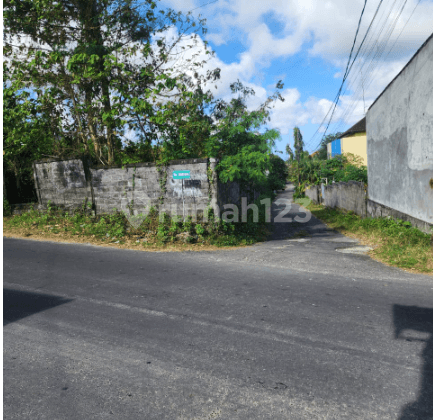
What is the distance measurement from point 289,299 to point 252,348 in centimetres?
159

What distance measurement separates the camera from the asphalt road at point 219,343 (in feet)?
8.94

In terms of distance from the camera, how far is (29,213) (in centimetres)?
1291

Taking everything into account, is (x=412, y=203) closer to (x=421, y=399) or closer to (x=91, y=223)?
(x=421, y=399)

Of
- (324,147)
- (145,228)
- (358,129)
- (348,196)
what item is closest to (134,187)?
(145,228)

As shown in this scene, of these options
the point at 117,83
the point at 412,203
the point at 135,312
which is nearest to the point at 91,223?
the point at 117,83

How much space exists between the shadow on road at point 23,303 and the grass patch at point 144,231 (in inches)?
158

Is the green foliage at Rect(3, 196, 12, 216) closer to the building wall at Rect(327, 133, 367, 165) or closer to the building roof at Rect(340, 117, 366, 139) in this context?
the building wall at Rect(327, 133, 367, 165)

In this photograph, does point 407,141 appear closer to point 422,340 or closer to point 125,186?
point 422,340

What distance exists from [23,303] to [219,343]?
309cm

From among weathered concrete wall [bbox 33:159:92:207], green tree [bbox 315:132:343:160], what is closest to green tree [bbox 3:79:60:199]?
weathered concrete wall [bbox 33:159:92:207]

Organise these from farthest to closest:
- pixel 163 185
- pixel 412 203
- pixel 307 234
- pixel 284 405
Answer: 1. pixel 307 234
2. pixel 163 185
3. pixel 412 203
4. pixel 284 405

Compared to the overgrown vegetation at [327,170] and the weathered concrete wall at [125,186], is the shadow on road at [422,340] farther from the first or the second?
the overgrown vegetation at [327,170]

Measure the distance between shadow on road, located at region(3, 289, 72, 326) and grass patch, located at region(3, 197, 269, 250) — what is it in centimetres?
401

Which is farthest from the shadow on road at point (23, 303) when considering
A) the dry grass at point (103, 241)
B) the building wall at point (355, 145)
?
the building wall at point (355, 145)
